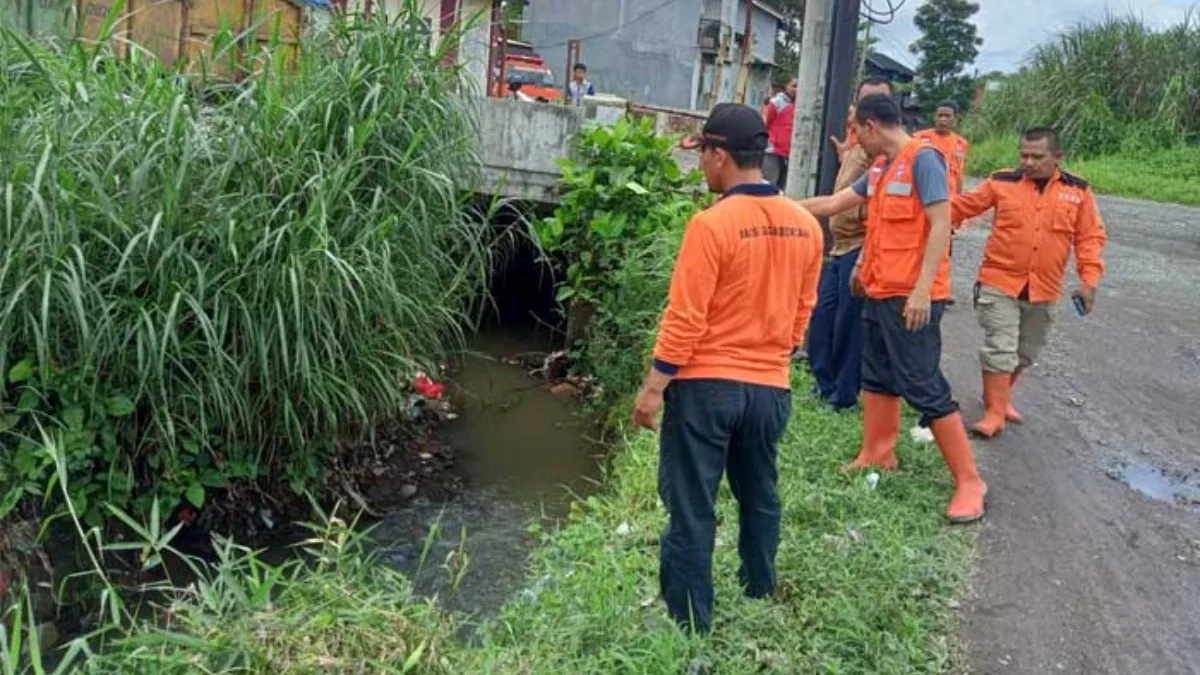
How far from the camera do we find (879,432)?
Answer: 489 cm

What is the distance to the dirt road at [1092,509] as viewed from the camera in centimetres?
366

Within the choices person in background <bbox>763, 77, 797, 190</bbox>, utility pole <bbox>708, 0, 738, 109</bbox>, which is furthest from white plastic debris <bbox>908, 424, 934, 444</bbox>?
utility pole <bbox>708, 0, 738, 109</bbox>

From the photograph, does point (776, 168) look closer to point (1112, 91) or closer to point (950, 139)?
point (950, 139)

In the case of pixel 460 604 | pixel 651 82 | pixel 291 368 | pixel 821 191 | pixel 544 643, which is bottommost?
pixel 460 604

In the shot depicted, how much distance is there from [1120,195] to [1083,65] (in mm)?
5160

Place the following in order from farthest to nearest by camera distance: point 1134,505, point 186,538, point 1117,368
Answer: point 1117,368 < point 186,538 < point 1134,505

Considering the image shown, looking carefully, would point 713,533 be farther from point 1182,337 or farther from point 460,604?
point 1182,337

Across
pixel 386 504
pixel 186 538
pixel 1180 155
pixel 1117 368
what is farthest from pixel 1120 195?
pixel 186 538

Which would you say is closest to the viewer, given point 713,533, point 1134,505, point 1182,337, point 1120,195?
point 713,533

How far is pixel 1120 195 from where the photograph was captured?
58.2 feet

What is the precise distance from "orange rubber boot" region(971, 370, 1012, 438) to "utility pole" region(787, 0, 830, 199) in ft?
5.39

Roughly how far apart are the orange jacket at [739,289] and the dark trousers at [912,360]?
126cm

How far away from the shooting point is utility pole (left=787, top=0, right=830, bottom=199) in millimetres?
6391

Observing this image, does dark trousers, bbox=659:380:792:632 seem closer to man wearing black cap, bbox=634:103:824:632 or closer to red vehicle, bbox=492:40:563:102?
man wearing black cap, bbox=634:103:824:632
